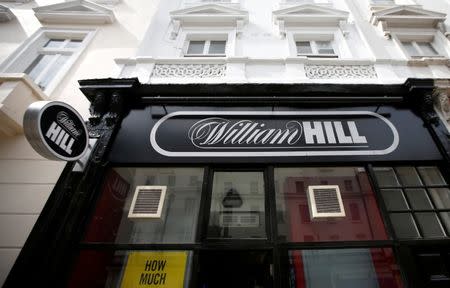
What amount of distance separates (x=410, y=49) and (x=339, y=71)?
2.79 metres

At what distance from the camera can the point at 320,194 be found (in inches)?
168

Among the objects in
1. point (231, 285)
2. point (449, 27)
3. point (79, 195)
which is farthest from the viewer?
point (449, 27)

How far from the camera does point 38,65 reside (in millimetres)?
6723

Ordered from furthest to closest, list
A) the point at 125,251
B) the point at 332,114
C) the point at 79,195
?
the point at 332,114, the point at 79,195, the point at 125,251

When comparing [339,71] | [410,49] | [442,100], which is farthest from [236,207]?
[410,49]

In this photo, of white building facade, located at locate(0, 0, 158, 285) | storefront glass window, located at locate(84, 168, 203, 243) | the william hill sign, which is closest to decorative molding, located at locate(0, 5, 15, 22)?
white building facade, located at locate(0, 0, 158, 285)

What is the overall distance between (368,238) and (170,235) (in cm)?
298

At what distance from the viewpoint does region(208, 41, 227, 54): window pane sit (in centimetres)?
696

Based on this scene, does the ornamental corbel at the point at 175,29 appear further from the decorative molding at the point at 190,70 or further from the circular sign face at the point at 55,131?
the circular sign face at the point at 55,131

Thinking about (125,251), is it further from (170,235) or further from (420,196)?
(420,196)

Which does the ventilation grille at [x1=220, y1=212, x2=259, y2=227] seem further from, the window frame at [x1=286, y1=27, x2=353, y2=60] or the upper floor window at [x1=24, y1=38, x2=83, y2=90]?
the upper floor window at [x1=24, y1=38, x2=83, y2=90]

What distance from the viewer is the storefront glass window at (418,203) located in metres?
3.94

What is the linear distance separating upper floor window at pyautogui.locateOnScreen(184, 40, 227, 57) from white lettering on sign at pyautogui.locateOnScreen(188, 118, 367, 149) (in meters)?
2.74

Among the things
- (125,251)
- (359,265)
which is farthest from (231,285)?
(359,265)
